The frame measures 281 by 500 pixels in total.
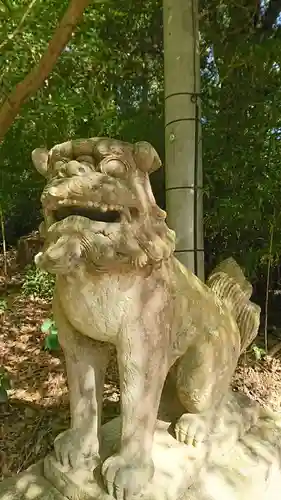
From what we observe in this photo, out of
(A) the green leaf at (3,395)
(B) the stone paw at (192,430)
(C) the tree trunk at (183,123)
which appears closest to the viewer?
(B) the stone paw at (192,430)

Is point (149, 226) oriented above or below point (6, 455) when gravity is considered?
above

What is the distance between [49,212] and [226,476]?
94 centimetres

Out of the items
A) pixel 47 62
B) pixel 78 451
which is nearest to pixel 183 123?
pixel 47 62

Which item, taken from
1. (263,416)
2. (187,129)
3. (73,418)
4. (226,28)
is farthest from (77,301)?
(226,28)

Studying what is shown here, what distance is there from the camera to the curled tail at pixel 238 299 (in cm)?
167

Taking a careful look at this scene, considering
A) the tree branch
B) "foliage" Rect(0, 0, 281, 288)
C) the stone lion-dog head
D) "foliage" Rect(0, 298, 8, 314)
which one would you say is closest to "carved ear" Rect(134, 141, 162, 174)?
the stone lion-dog head

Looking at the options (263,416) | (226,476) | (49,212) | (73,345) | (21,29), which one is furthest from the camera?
(263,416)

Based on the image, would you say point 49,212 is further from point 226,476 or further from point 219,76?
point 219,76

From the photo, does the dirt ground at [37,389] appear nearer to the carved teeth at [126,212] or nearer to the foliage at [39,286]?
the foliage at [39,286]

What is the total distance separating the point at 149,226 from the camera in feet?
3.82

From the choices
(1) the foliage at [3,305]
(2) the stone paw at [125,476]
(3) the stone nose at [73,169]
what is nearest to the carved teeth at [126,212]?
(3) the stone nose at [73,169]

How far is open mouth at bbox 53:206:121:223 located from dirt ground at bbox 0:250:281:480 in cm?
133

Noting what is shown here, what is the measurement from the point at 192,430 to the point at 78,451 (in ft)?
1.13

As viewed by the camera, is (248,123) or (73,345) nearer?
(73,345)
